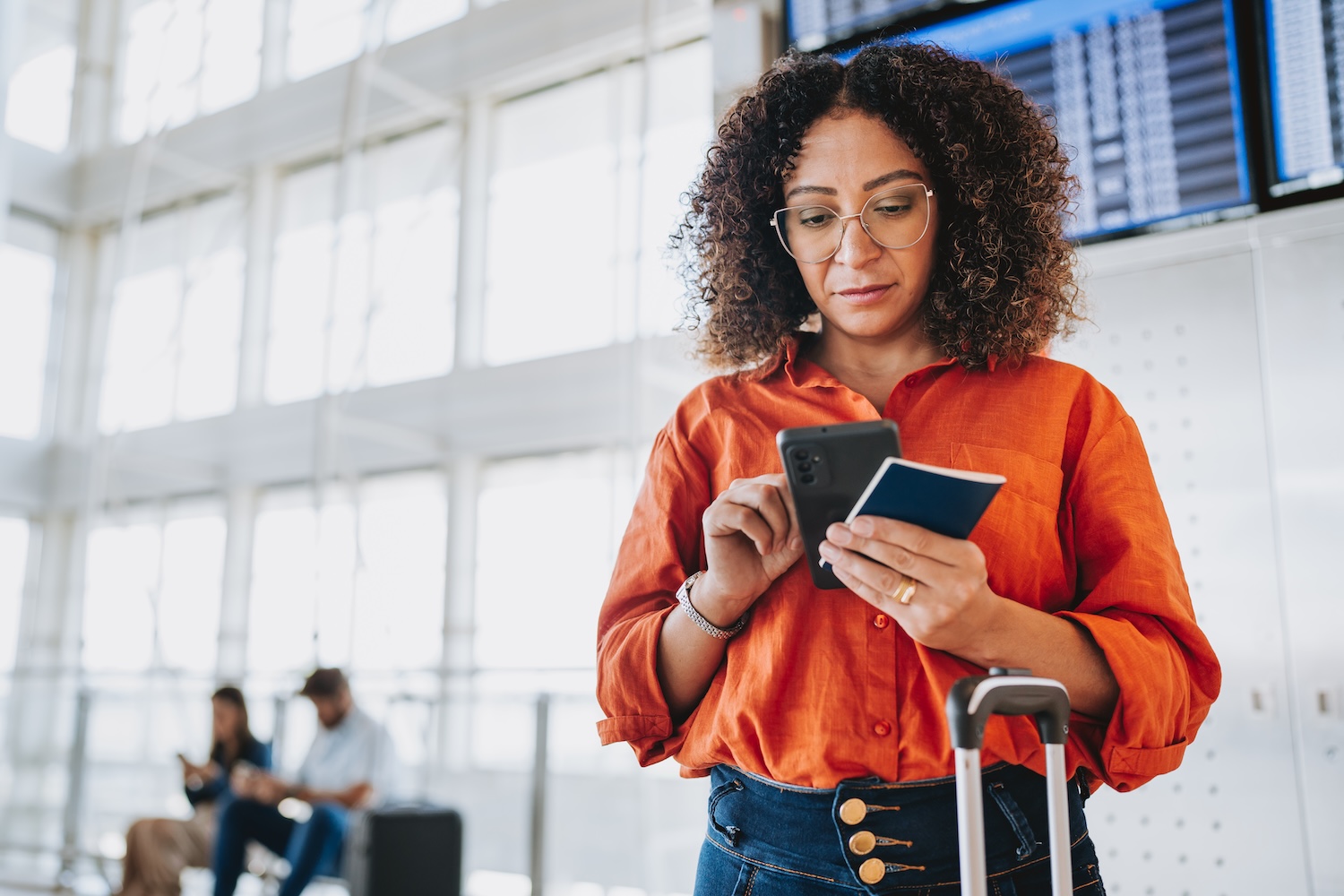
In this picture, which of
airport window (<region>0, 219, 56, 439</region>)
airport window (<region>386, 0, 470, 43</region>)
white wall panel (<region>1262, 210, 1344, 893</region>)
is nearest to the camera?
white wall panel (<region>1262, 210, 1344, 893</region>)

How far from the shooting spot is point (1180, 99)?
8.37 feet

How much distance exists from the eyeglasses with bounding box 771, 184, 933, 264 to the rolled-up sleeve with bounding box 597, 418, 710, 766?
0.25 metres

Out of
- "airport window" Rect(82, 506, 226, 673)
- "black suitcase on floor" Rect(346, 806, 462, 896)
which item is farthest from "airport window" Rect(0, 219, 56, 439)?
"black suitcase on floor" Rect(346, 806, 462, 896)

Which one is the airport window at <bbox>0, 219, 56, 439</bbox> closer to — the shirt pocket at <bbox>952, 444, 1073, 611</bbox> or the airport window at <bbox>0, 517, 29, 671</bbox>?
the airport window at <bbox>0, 517, 29, 671</bbox>

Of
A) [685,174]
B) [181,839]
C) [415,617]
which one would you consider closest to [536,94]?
[685,174]

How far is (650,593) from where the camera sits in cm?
114

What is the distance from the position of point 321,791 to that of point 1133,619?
4.06 m

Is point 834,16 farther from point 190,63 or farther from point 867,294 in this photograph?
point 190,63

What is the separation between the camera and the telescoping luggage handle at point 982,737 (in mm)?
823

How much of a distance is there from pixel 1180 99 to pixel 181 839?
16.0 ft

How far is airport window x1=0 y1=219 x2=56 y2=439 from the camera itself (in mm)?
8695

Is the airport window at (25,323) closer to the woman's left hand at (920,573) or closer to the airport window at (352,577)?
the airport window at (352,577)

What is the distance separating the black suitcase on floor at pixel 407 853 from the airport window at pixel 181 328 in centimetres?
504

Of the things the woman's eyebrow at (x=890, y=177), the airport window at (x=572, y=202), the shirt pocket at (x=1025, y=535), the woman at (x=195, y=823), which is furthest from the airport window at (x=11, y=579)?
the shirt pocket at (x=1025, y=535)
